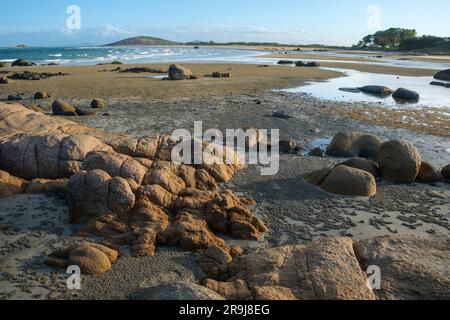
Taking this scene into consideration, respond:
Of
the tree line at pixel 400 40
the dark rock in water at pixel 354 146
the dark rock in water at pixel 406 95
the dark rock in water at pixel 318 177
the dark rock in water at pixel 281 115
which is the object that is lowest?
the dark rock in water at pixel 318 177

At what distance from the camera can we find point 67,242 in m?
6.16

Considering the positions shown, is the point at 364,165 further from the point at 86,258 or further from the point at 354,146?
the point at 86,258

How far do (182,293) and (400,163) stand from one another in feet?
23.0

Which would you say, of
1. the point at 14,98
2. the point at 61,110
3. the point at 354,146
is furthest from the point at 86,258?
the point at 14,98

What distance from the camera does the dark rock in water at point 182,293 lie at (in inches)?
173

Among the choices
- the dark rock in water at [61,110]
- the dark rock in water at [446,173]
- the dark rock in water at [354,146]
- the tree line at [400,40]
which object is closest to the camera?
the dark rock in water at [446,173]

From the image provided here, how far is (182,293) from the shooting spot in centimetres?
445

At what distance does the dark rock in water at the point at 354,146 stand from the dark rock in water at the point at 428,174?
1.59 metres

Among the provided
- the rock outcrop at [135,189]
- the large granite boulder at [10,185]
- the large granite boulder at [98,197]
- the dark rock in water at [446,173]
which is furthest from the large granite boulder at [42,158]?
the dark rock in water at [446,173]

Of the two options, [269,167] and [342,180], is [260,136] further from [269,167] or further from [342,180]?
[342,180]

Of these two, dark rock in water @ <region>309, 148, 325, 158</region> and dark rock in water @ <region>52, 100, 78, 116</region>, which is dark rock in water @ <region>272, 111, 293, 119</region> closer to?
dark rock in water @ <region>309, 148, 325, 158</region>

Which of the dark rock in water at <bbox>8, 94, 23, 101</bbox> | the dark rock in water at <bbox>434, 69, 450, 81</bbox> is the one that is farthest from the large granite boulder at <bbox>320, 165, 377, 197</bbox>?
the dark rock in water at <bbox>434, 69, 450, 81</bbox>

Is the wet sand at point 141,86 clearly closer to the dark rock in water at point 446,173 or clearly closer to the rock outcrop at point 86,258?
the dark rock in water at point 446,173

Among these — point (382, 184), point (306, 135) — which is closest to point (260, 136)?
point (306, 135)
